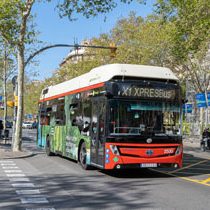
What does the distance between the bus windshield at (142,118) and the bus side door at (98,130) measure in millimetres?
400

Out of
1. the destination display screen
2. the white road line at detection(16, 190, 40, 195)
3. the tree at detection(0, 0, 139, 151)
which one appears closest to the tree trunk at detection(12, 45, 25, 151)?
the tree at detection(0, 0, 139, 151)

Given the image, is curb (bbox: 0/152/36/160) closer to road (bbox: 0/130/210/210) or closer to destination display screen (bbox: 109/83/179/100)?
road (bbox: 0/130/210/210)

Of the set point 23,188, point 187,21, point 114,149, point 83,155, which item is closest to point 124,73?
point 114,149

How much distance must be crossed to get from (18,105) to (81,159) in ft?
26.1

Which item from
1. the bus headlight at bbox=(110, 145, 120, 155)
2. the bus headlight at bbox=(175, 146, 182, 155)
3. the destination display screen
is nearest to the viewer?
the bus headlight at bbox=(110, 145, 120, 155)

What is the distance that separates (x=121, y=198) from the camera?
9.17 metres

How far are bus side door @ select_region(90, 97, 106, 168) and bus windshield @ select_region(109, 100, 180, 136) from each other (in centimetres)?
40

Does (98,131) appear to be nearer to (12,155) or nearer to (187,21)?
(12,155)

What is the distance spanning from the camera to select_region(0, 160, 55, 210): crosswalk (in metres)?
8.85

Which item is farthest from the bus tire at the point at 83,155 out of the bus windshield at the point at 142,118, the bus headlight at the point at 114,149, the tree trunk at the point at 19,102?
the tree trunk at the point at 19,102

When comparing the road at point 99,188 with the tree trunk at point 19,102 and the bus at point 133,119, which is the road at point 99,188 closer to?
the bus at point 133,119

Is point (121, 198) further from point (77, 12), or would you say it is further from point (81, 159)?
point (77, 12)

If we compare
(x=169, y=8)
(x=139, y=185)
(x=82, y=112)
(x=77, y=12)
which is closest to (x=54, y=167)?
(x=82, y=112)

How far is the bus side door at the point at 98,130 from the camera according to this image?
A: 12.3 meters
